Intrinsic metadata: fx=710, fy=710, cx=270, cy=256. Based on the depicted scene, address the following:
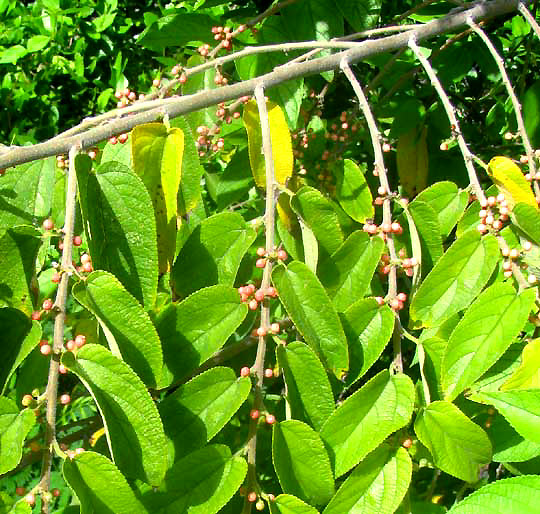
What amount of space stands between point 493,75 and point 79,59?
2.44 metres

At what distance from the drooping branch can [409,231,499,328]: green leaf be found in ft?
1.16

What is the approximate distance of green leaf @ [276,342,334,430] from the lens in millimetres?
846

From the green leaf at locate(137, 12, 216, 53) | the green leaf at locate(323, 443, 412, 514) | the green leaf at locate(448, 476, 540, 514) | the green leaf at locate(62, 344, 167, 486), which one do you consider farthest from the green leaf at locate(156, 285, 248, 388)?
the green leaf at locate(137, 12, 216, 53)

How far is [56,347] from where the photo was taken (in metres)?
0.76

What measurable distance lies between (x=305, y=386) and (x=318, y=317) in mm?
85

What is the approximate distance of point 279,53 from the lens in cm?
142

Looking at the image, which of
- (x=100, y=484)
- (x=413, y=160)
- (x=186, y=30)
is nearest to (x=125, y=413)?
(x=100, y=484)

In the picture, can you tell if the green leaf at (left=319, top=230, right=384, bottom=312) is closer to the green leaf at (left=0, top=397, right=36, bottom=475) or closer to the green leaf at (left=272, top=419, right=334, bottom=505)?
the green leaf at (left=272, top=419, right=334, bottom=505)

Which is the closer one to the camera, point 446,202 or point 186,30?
point 446,202

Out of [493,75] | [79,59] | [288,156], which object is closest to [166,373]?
[288,156]

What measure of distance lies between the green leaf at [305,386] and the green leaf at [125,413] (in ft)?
0.60

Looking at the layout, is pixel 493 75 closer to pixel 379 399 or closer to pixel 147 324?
pixel 379 399

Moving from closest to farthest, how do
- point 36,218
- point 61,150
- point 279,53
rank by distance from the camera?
point 61,150
point 36,218
point 279,53

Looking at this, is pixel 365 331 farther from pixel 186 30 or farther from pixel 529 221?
pixel 186 30
